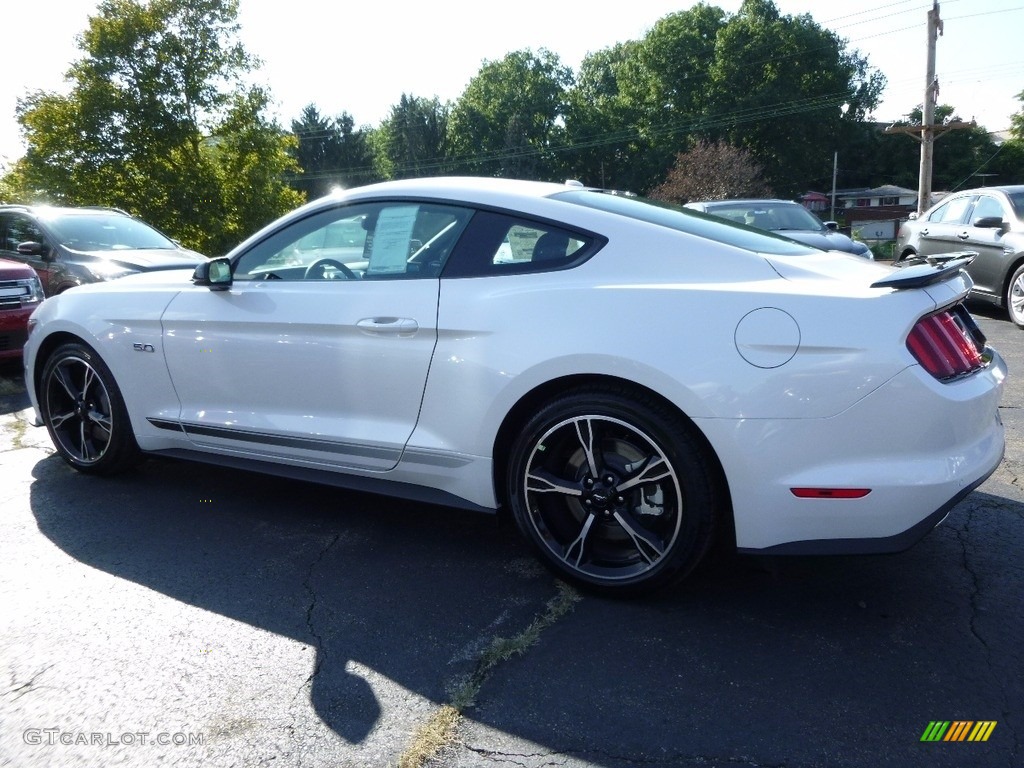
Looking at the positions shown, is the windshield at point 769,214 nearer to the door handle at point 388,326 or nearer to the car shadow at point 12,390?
the car shadow at point 12,390

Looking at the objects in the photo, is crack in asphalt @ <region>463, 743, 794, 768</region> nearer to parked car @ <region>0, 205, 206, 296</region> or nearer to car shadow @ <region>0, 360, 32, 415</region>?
car shadow @ <region>0, 360, 32, 415</region>

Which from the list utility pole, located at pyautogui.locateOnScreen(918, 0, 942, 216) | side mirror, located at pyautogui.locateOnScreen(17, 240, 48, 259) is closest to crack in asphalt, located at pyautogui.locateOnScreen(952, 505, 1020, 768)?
side mirror, located at pyautogui.locateOnScreen(17, 240, 48, 259)

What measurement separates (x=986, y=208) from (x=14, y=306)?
10.2 metres

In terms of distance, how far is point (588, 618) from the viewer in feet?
9.71

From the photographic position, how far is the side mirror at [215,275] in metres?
3.88

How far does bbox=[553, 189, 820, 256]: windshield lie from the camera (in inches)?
126

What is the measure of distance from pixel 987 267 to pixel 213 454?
8703 millimetres

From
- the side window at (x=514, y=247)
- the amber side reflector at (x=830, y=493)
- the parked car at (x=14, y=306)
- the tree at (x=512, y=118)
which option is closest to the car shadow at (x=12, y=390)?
the parked car at (x=14, y=306)

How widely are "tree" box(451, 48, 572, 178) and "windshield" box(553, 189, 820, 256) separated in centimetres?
7487

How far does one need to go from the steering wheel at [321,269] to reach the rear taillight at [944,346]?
2.21 m

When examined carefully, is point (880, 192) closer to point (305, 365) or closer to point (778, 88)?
point (778, 88)

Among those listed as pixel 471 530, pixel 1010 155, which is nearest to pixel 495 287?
pixel 471 530

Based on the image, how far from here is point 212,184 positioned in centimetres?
2553

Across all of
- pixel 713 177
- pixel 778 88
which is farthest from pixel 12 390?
pixel 778 88
